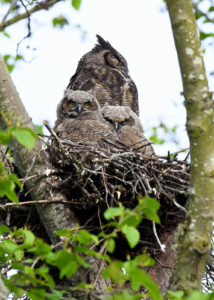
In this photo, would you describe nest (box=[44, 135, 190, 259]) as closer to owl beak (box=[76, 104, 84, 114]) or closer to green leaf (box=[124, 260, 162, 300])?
green leaf (box=[124, 260, 162, 300])

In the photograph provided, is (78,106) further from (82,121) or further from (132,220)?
(132,220)

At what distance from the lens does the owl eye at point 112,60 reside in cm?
636

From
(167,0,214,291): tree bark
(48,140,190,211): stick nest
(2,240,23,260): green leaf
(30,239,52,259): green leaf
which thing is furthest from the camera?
(48,140,190,211): stick nest

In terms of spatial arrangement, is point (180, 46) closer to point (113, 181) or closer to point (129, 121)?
point (113, 181)

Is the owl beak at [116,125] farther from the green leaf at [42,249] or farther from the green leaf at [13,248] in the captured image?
the green leaf at [42,249]

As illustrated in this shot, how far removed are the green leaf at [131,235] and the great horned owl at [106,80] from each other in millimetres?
4074

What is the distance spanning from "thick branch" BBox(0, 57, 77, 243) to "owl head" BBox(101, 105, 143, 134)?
2005 mm

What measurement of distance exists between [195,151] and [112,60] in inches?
155

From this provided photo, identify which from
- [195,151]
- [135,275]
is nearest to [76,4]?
[195,151]

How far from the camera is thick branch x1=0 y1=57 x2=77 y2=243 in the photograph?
3.34 m

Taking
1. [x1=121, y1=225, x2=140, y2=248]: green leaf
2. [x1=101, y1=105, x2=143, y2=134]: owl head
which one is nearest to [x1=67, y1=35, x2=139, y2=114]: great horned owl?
[x1=101, y1=105, x2=143, y2=134]: owl head

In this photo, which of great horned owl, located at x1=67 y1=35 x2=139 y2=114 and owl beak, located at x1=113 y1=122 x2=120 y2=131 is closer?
owl beak, located at x1=113 y1=122 x2=120 y2=131

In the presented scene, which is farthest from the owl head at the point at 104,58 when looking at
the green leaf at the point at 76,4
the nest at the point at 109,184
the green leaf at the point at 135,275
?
the green leaf at the point at 135,275

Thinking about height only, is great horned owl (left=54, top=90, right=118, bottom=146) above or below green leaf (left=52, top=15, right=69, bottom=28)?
below
